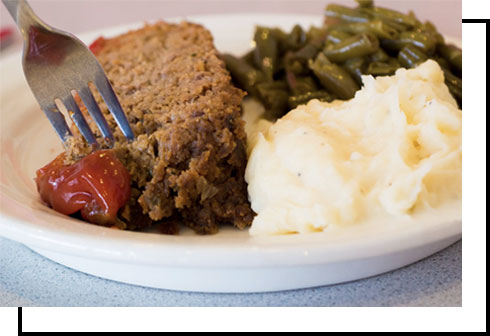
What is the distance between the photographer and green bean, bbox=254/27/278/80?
167 inches

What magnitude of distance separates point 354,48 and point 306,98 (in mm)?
476

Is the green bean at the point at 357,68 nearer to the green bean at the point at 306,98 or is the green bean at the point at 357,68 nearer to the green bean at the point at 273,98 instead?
the green bean at the point at 306,98

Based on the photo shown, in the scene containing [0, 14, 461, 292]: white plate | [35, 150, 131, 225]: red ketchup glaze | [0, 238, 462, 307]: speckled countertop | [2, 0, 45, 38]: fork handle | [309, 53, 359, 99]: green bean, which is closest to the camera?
[0, 14, 461, 292]: white plate

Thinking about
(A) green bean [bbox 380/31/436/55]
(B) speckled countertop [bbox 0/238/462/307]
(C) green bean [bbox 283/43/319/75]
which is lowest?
(B) speckled countertop [bbox 0/238/462/307]

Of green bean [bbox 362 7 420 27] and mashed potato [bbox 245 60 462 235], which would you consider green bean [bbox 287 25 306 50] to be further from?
mashed potato [bbox 245 60 462 235]

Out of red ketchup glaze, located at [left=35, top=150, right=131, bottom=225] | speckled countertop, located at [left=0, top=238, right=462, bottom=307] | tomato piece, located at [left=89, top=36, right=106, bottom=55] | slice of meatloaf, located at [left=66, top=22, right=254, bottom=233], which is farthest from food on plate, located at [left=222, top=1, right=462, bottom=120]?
speckled countertop, located at [left=0, top=238, right=462, bottom=307]

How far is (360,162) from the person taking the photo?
8.91 feet

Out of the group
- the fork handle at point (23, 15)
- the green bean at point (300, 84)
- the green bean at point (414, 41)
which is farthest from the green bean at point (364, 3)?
the fork handle at point (23, 15)

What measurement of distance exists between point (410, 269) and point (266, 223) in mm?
689

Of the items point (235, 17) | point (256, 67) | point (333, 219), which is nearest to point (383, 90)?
point (333, 219)

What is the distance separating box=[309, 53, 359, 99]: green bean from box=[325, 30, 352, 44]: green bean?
0.72ft

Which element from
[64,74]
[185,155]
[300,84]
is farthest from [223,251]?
[300,84]

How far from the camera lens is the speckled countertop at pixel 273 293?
2.52 m

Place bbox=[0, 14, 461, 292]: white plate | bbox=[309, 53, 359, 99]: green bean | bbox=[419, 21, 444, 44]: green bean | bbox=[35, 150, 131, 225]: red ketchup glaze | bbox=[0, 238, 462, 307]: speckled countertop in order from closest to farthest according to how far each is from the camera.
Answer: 1. bbox=[0, 14, 461, 292]: white plate
2. bbox=[0, 238, 462, 307]: speckled countertop
3. bbox=[35, 150, 131, 225]: red ketchup glaze
4. bbox=[309, 53, 359, 99]: green bean
5. bbox=[419, 21, 444, 44]: green bean
